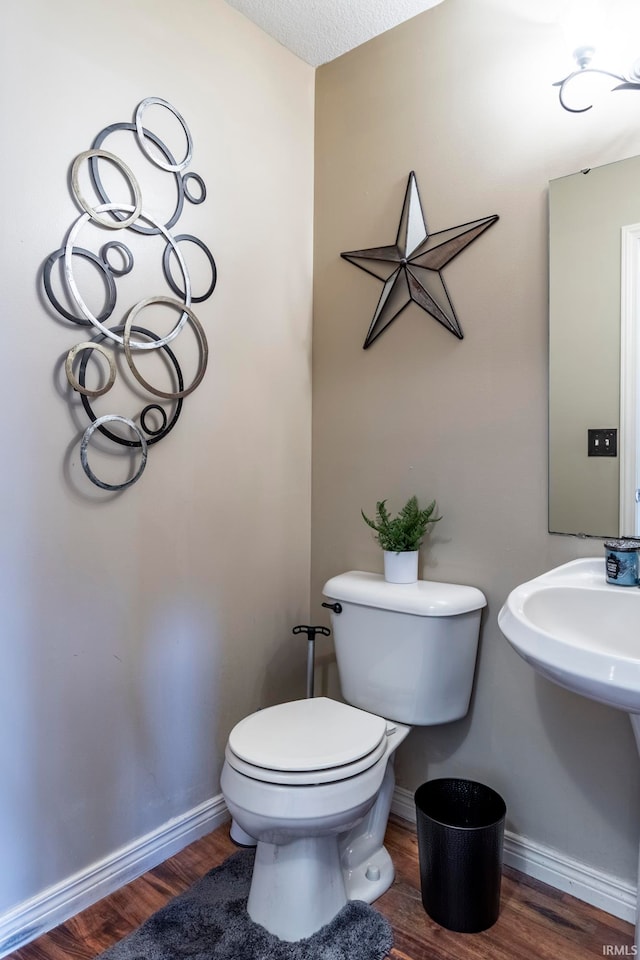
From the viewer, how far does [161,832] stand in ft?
5.53

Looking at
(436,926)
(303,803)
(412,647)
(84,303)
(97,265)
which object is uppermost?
(97,265)

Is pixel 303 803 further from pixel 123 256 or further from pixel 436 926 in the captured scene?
pixel 123 256

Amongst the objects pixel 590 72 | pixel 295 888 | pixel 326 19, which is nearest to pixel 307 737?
pixel 295 888

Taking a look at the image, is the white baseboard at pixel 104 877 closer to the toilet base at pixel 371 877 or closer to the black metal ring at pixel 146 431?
the toilet base at pixel 371 877

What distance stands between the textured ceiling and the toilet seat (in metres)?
2.04

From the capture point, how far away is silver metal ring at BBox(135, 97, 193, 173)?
5.17 ft

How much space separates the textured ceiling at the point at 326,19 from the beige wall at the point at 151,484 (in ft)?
0.17

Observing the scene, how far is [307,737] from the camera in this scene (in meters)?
1.44

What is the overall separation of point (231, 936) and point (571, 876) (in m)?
0.86

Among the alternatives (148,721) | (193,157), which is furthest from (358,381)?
(148,721)

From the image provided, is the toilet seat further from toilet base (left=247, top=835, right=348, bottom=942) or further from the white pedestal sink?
the white pedestal sink

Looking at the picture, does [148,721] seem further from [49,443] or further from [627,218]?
[627,218]

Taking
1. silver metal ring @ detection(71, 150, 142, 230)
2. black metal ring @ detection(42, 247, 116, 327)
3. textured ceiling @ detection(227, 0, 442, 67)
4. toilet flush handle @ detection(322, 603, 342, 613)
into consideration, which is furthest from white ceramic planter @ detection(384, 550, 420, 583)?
textured ceiling @ detection(227, 0, 442, 67)

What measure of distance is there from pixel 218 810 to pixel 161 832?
205 mm
